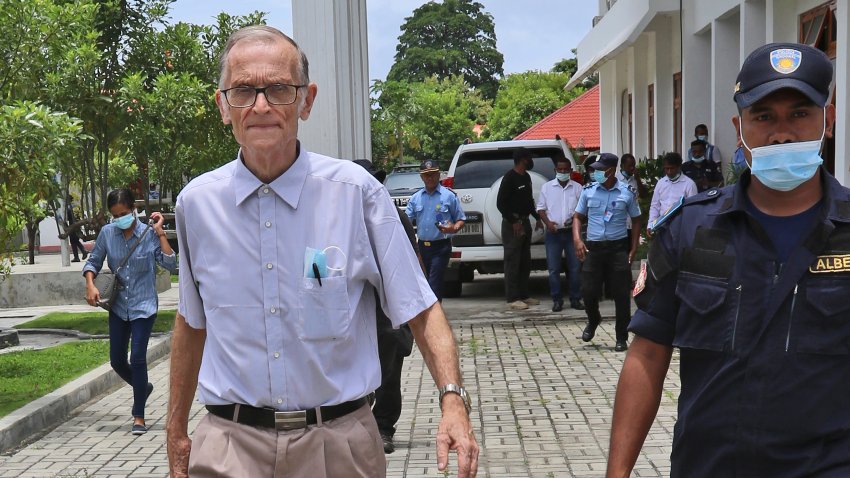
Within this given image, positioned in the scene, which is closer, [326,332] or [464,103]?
[326,332]

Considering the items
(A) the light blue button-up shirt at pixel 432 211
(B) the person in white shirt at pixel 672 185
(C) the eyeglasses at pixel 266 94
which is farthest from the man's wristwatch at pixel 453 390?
(B) the person in white shirt at pixel 672 185

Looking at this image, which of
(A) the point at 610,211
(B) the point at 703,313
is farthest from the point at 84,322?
(B) the point at 703,313

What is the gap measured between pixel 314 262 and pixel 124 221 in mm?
5962

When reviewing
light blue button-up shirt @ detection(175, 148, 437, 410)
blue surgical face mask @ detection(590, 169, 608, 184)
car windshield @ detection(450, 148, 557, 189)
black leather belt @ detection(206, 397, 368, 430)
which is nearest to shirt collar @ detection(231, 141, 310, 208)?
light blue button-up shirt @ detection(175, 148, 437, 410)

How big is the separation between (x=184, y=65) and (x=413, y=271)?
14.1m

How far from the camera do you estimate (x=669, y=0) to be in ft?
72.0

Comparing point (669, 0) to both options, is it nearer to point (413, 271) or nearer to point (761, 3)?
point (761, 3)

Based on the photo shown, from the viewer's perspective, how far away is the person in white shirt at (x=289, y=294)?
3.05 meters

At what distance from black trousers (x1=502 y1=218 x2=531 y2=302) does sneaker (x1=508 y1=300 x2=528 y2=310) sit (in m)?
0.07

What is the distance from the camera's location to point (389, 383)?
275 inches

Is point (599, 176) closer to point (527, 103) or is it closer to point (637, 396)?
point (637, 396)

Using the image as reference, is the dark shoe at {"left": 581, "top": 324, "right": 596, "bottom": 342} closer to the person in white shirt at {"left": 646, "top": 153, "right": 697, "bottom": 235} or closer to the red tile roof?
the person in white shirt at {"left": 646, "top": 153, "right": 697, "bottom": 235}

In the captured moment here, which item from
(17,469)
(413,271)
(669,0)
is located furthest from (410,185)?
(413,271)

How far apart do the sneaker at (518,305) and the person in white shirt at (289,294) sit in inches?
488
